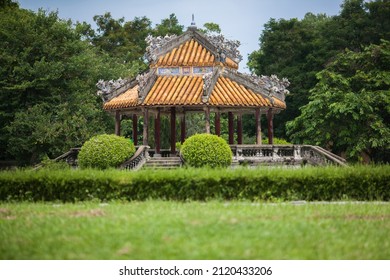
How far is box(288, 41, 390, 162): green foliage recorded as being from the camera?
3566cm

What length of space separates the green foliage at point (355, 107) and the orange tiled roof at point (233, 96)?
7451 mm

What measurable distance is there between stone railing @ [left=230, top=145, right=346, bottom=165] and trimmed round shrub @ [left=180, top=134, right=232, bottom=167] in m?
2.27

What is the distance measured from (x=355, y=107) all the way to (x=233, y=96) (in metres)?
9.97

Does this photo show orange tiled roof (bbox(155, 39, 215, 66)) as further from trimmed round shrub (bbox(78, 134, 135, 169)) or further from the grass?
the grass

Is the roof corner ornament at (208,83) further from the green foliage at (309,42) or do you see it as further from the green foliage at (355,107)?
the green foliage at (309,42)

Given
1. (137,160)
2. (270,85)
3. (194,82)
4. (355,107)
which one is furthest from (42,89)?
(355,107)

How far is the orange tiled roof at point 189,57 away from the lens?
31.8 meters

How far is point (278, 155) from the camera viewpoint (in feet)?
98.3

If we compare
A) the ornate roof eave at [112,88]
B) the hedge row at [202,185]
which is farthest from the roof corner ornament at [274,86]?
the hedge row at [202,185]

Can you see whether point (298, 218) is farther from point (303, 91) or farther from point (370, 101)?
point (303, 91)

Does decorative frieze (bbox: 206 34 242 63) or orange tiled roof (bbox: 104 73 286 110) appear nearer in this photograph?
orange tiled roof (bbox: 104 73 286 110)

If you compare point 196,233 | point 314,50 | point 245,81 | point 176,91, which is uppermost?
point 314,50

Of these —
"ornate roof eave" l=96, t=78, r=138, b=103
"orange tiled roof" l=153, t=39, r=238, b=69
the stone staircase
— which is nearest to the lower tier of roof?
"orange tiled roof" l=153, t=39, r=238, b=69

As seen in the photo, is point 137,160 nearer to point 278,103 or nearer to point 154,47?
point 154,47
